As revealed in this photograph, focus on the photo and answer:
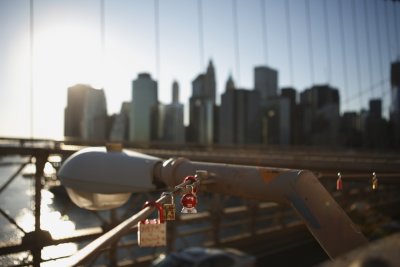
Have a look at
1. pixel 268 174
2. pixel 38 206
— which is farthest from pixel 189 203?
pixel 38 206

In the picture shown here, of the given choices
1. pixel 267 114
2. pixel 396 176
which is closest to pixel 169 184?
pixel 396 176

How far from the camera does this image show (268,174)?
279 centimetres

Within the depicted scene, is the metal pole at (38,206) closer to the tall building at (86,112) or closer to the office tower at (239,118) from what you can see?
the tall building at (86,112)

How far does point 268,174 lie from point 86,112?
1888cm

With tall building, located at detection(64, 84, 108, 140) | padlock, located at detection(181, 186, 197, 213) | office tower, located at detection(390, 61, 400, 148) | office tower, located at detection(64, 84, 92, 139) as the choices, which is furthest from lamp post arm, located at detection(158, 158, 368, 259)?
office tower, located at detection(390, 61, 400, 148)

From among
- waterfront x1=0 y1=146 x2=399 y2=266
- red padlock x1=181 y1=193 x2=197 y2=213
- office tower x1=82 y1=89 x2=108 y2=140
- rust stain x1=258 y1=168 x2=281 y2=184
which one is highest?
office tower x1=82 y1=89 x2=108 y2=140

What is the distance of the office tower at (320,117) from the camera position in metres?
43.2

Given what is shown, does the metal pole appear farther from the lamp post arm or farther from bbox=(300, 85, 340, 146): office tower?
bbox=(300, 85, 340, 146): office tower

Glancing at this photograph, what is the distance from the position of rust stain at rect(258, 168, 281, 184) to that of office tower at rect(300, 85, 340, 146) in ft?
121

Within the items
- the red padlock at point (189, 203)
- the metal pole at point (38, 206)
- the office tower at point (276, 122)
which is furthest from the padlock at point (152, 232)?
the office tower at point (276, 122)

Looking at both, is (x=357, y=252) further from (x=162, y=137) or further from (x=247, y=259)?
(x=162, y=137)

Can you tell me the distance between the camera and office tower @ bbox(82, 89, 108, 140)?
18.8m

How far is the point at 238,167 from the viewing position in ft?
10.0

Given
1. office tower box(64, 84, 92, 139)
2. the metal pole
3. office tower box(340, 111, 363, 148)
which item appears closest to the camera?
the metal pole
